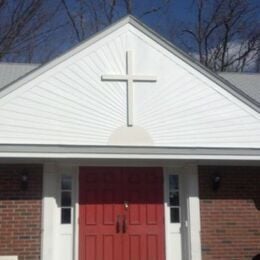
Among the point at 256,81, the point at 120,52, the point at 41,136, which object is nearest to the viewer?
the point at 41,136

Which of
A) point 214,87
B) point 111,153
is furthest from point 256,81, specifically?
point 111,153

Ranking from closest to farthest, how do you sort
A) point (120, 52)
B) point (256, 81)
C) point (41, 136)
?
point (41, 136)
point (120, 52)
point (256, 81)

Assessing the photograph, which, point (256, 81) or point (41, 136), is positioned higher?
point (256, 81)

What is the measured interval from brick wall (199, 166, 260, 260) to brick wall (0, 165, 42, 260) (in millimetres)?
3099

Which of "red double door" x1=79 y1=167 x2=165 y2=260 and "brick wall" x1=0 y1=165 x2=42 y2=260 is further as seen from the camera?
"red double door" x1=79 y1=167 x2=165 y2=260

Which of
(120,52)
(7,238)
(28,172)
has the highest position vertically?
(120,52)

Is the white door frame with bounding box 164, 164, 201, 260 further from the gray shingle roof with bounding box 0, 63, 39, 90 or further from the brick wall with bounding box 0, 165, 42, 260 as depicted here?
the gray shingle roof with bounding box 0, 63, 39, 90

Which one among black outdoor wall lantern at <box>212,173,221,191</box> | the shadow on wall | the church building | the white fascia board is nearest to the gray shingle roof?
the church building

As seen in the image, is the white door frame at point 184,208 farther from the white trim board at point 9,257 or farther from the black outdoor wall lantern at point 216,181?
the white trim board at point 9,257

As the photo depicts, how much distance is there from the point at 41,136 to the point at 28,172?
2.74ft

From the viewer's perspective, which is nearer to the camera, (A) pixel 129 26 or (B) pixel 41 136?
(B) pixel 41 136

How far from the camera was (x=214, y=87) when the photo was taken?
1012 cm

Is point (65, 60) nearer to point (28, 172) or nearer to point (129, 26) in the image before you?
point (129, 26)

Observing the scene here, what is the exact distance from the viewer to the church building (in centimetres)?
949
